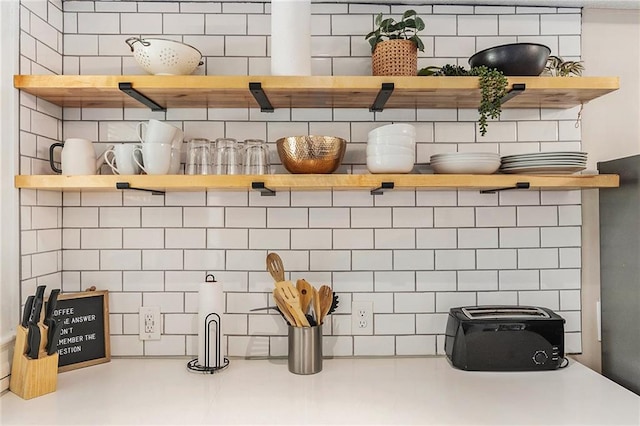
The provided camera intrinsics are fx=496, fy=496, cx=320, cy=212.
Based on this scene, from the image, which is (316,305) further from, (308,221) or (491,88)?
(491,88)

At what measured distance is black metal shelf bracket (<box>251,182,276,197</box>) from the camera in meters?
1.54

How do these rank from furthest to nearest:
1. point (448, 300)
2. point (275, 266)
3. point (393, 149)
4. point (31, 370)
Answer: point (448, 300) → point (275, 266) → point (393, 149) → point (31, 370)

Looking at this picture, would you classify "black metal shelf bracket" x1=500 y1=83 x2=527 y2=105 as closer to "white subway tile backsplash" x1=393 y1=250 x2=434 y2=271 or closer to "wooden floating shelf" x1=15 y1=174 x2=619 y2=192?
"wooden floating shelf" x1=15 y1=174 x2=619 y2=192

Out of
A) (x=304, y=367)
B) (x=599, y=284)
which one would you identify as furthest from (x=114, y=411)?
(x=599, y=284)

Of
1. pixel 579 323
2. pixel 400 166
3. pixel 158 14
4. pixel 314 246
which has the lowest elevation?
pixel 579 323

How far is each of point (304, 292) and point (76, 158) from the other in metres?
0.89

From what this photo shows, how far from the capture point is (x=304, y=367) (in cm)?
167

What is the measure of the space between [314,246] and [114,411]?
33.4 inches

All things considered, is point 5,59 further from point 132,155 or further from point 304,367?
point 304,367

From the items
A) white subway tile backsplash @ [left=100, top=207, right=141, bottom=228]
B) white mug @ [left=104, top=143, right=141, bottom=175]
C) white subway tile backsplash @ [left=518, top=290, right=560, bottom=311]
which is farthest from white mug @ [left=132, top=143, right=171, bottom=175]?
white subway tile backsplash @ [left=518, top=290, right=560, bottom=311]

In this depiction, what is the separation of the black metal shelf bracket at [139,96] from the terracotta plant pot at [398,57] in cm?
82

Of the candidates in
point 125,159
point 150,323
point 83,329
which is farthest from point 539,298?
point 83,329

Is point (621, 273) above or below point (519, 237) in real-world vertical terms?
below

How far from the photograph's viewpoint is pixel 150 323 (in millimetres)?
1856
